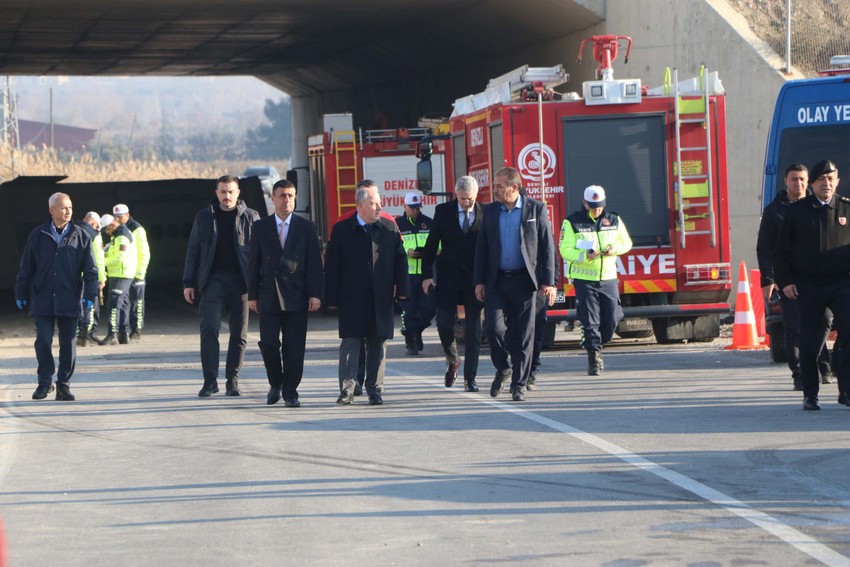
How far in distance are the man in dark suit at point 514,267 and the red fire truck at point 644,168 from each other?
4.36 m

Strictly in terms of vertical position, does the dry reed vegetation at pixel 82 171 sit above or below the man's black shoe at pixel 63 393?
above

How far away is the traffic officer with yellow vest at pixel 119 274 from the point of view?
69.7ft

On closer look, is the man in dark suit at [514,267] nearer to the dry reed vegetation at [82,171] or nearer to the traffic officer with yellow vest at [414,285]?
the traffic officer with yellow vest at [414,285]

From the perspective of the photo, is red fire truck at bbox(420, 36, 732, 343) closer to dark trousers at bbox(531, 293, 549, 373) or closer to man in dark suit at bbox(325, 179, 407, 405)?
dark trousers at bbox(531, 293, 549, 373)

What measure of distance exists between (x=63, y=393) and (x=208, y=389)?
4.43 feet

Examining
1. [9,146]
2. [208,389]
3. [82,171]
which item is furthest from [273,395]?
[82,171]

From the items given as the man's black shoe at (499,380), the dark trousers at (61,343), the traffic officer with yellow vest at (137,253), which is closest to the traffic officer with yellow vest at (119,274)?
the traffic officer with yellow vest at (137,253)

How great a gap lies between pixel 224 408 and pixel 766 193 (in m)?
5.62

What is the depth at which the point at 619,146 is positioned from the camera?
56.9ft

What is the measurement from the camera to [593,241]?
49.8ft

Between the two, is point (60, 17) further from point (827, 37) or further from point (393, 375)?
point (393, 375)

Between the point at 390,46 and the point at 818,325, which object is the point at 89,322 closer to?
the point at 818,325

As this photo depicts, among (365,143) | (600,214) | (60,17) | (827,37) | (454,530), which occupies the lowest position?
(454,530)

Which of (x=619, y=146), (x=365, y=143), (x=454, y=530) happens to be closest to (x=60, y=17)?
(x=365, y=143)
